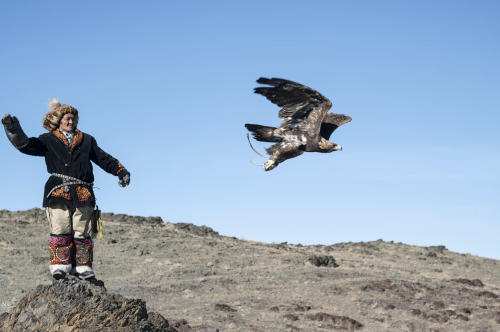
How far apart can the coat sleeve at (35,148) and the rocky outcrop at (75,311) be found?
168 centimetres

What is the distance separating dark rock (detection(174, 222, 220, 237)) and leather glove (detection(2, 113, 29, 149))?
22480 mm

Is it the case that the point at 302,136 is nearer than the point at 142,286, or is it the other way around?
the point at 302,136

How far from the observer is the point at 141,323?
22.2 ft

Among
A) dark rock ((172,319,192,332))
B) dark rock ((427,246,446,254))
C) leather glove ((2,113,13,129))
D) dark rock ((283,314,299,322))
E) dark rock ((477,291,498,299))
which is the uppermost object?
dark rock ((427,246,446,254))

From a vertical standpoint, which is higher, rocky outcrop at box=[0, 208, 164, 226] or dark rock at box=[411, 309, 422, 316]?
rocky outcrop at box=[0, 208, 164, 226]

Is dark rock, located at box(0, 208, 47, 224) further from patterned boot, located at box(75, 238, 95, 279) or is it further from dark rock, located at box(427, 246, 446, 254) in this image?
dark rock, located at box(427, 246, 446, 254)

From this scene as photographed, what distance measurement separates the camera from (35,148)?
6918 mm

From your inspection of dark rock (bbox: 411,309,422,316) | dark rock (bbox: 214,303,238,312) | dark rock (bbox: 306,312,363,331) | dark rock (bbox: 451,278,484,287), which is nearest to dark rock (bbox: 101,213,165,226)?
dark rock (bbox: 214,303,238,312)

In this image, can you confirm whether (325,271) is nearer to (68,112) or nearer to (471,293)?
(471,293)

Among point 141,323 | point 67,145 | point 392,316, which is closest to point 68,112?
point 67,145

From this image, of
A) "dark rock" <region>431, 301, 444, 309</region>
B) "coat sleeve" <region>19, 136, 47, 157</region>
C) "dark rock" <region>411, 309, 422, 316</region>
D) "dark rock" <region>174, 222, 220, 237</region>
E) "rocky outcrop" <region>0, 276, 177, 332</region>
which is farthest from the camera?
"dark rock" <region>174, 222, 220, 237</region>

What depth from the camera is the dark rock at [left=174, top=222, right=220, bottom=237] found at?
29.6 meters

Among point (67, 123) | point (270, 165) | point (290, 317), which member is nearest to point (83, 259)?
point (67, 123)

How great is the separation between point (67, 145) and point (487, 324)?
50.3 ft
